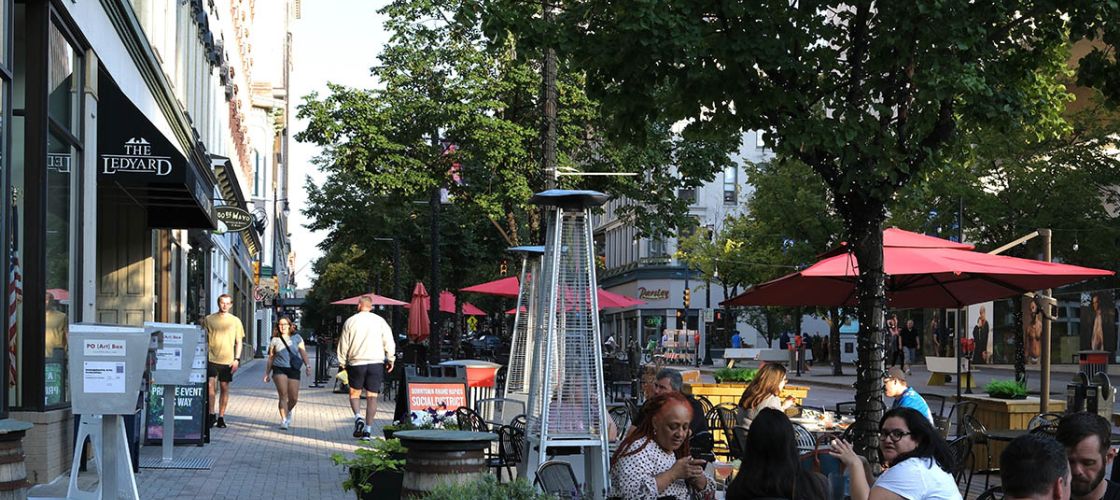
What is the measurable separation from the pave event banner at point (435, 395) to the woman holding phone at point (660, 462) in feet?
25.1

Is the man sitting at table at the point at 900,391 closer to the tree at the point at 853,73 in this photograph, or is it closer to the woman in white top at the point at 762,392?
the tree at the point at 853,73

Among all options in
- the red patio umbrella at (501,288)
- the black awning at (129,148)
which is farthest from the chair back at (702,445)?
the red patio umbrella at (501,288)

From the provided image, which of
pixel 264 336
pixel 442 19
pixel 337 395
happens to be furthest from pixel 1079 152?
pixel 264 336

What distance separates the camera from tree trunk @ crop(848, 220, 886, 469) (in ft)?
35.9

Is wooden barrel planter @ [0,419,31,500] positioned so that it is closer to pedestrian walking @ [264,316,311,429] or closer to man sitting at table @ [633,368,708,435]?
man sitting at table @ [633,368,708,435]

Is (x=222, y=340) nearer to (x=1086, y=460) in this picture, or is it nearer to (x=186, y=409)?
(x=186, y=409)

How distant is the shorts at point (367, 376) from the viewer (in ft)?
58.5

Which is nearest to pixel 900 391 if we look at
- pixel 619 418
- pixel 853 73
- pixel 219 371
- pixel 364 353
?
pixel 619 418

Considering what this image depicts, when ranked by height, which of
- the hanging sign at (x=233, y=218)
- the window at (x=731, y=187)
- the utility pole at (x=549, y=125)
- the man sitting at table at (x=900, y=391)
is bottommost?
the man sitting at table at (x=900, y=391)

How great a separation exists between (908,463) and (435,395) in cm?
933

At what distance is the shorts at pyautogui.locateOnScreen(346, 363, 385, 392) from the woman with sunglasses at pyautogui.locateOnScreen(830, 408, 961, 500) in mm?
11366

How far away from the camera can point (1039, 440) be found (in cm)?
543

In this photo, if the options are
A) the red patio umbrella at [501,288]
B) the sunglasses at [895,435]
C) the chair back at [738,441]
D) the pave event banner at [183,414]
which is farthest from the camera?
the red patio umbrella at [501,288]

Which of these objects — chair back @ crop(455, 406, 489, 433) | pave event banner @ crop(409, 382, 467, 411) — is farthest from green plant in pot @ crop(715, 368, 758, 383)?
chair back @ crop(455, 406, 489, 433)
